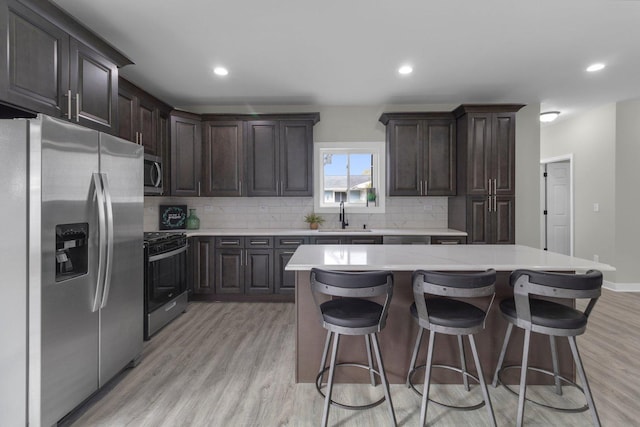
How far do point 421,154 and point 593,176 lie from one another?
115 inches

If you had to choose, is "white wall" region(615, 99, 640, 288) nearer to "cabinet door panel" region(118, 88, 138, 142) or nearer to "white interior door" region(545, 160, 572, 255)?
"white interior door" region(545, 160, 572, 255)

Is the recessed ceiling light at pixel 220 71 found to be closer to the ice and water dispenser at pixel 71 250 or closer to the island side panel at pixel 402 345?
the ice and water dispenser at pixel 71 250

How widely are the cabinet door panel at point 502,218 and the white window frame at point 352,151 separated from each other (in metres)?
1.48

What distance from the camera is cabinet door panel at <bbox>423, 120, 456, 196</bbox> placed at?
14.3 feet

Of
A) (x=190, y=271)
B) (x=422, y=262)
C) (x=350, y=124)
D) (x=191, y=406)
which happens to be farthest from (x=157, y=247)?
(x=350, y=124)

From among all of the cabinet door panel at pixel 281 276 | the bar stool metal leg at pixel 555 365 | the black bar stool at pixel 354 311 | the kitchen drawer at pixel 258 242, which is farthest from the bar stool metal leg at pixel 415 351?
the kitchen drawer at pixel 258 242

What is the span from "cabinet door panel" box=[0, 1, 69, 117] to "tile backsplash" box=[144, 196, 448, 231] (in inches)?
107

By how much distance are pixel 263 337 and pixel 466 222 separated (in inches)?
113

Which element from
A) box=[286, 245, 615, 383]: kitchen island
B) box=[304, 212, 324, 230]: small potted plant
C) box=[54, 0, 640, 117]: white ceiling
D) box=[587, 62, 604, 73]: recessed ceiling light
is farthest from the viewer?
box=[304, 212, 324, 230]: small potted plant

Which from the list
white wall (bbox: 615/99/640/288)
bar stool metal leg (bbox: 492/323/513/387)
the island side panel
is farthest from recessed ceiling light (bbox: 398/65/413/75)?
white wall (bbox: 615/99/640/288)

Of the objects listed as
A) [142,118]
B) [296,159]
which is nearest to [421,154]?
[296,159]

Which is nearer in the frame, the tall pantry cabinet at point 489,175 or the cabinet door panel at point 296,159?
the tall pantry cabinet at point 489,175

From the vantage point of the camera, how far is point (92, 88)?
7.98 feet

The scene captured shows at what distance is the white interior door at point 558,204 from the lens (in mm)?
6246
